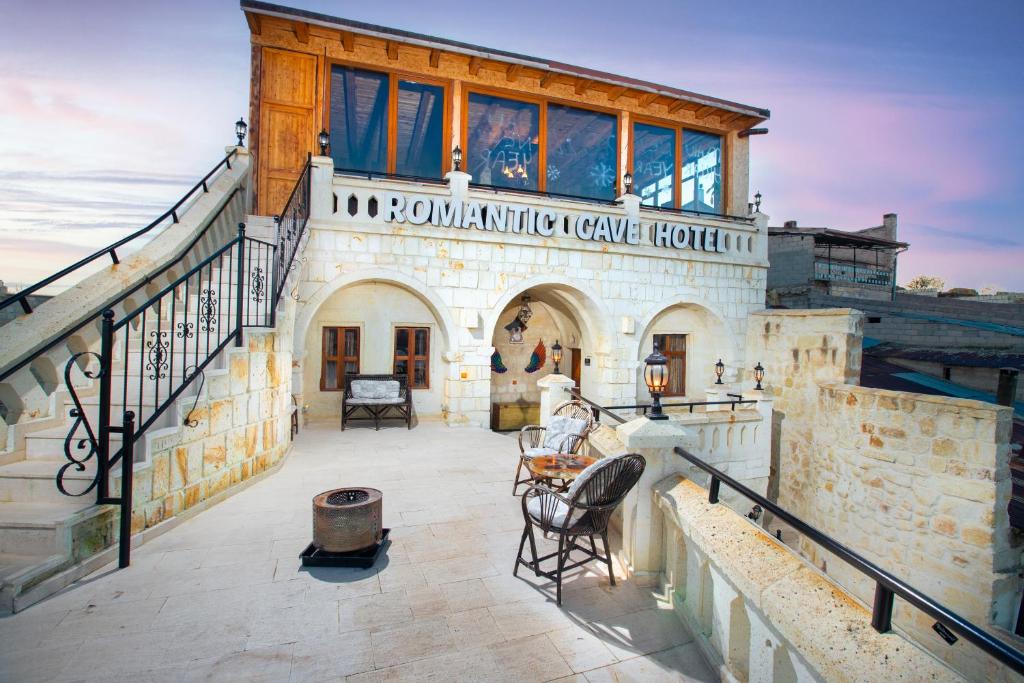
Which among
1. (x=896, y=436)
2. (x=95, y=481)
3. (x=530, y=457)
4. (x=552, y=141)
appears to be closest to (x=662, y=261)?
(x=552, y=141)

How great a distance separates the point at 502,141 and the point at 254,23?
5.51m

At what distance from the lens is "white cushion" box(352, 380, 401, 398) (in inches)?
354

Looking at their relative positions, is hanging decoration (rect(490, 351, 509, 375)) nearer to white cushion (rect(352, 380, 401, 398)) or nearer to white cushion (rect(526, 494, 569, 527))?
white cushion (rect(352, 380, 401, 398))

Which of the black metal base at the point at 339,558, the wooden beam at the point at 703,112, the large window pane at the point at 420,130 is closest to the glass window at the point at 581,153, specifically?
the wooden beam at the point at 703,112

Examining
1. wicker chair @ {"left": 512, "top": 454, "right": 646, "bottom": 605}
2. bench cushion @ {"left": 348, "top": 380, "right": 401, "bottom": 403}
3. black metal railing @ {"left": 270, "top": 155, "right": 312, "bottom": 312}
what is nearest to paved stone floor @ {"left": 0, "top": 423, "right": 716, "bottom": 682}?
wicker chair @ {"left": 512, "top": 454, "right": 646, "bottom": 605}

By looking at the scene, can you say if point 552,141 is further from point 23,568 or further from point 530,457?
point 23,568

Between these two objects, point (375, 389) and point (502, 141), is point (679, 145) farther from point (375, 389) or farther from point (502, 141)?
point (375, 389)

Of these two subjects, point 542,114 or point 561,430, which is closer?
point 561,430

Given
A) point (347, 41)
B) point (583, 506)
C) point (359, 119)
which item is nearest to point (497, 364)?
point (359, 119)

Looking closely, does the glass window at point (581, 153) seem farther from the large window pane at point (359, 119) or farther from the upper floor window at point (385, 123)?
the large window pane at point (359, 119)

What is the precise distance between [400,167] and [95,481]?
8.95 metres

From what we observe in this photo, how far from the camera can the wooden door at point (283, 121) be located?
33.2 feet

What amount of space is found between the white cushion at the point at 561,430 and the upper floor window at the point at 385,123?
292 inches

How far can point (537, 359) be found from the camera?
44.0ft
